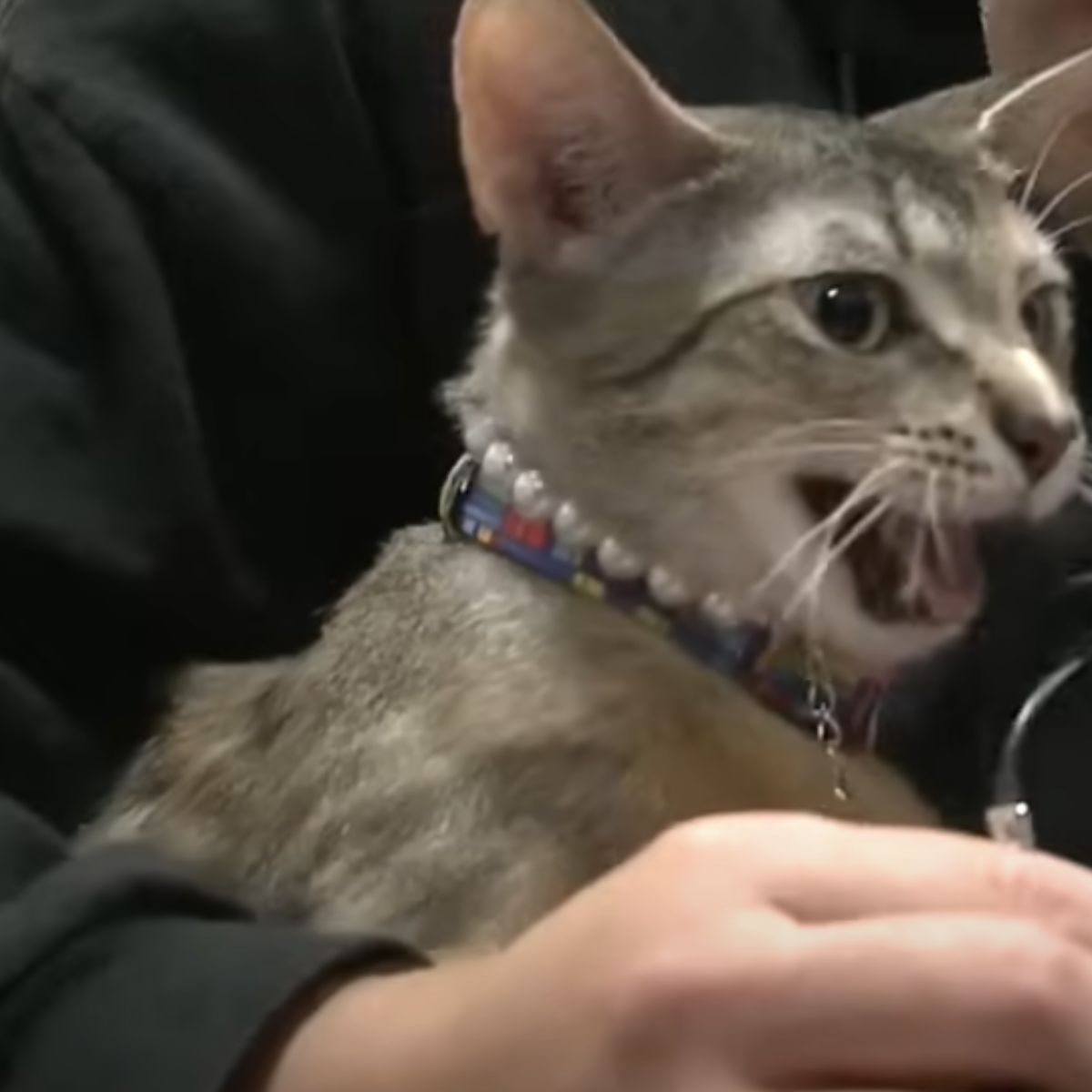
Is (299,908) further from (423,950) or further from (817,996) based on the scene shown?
(817,996)

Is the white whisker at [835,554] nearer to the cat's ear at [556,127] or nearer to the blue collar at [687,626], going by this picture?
the blue collar at [687,626]

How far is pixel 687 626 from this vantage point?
2.69 feet

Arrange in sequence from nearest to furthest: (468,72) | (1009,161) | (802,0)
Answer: (468,72), (1009,161), (802,0)

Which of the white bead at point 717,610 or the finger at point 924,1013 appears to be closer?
the finger at point 924,1013

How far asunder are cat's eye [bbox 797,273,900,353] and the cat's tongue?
76 millimetres

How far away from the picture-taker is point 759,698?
0.82 m

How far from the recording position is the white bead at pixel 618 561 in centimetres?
82

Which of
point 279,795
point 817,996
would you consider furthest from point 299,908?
point 817,996

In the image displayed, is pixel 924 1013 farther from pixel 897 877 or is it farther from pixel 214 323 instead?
pixel 214 323

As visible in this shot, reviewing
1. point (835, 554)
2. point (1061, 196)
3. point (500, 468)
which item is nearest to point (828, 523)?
point (835, 554)

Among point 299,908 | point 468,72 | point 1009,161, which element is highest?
point 468,72

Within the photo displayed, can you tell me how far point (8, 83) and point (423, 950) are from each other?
37cm

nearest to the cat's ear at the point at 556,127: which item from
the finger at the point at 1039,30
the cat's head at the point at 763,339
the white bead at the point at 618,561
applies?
the cat's head at the point at 763,339

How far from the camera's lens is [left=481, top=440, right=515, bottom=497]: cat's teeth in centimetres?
84
